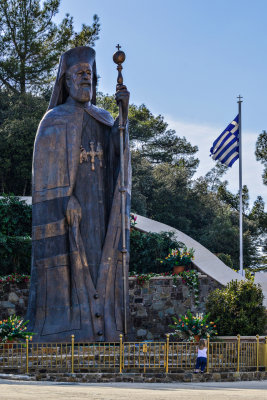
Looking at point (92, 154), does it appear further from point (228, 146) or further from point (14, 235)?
point (228, 146)

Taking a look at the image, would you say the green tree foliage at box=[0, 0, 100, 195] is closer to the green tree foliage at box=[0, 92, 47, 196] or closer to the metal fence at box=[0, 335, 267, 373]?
the green tree foliage at box=[0, 92, 47, 196]

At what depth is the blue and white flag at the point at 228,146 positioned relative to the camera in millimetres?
29547

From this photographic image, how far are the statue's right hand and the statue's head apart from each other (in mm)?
2885

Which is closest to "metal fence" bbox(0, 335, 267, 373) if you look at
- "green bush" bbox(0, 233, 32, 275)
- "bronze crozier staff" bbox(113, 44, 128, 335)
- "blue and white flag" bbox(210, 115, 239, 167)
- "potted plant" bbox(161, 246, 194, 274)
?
"bronze crozier staff" bbox(113, 44, 128, 335)

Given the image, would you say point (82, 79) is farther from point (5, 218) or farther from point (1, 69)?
point (1, 69)

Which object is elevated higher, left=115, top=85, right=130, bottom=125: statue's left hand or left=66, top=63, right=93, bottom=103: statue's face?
left=66, top=63, right=93, bottom=103: statue's face

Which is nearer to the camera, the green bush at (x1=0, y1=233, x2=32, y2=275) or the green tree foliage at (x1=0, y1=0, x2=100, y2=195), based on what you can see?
the green bush at (x1=0, y1=233, x2=32, y2=275)

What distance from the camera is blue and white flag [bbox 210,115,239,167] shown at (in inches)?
1163

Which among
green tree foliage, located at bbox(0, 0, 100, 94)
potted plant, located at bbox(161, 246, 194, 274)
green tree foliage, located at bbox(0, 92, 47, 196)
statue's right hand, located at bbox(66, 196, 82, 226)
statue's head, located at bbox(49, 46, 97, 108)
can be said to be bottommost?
potted plant, located at bbox(161, 246, 194, 274)

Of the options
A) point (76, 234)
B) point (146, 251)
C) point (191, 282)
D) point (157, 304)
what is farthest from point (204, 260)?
point (76, 234)

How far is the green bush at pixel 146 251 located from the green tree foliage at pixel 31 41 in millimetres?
14814

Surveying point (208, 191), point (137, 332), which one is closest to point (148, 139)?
point (208, 191)

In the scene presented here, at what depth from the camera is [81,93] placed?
2062 cm

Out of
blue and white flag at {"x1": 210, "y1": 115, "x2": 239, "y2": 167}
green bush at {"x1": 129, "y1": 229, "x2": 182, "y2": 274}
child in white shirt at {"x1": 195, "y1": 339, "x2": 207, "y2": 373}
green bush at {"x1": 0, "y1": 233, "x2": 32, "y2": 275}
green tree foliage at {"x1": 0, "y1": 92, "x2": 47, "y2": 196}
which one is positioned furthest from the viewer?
green tree foliage at {"x1": 0, "y1": 92, "x2": 47, "y2": 196}
